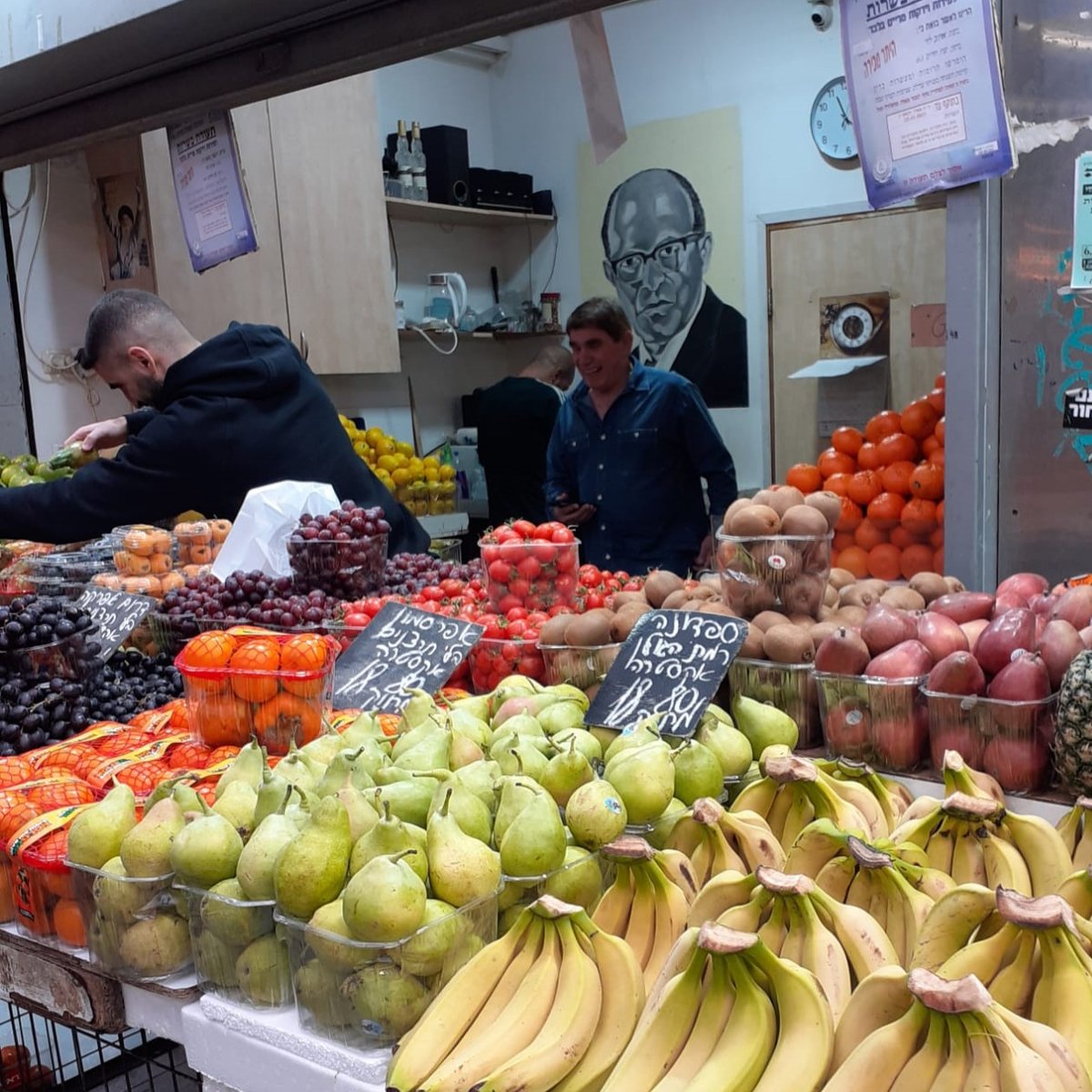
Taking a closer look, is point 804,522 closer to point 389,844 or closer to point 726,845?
point 726,845

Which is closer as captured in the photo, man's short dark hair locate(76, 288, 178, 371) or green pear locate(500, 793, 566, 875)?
green pear locate(500, 793, 566, 875)

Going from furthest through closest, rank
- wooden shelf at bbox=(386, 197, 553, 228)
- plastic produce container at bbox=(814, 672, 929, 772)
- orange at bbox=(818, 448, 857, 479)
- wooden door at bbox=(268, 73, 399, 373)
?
wooden shelf at bbox=(386, 197, 553, 228) → wooden door at bbox=(268, 73, 399, 373) → orange at bbox=(818, 448, 857, 479) → plastic produce container at bbox=(814, 672, 929, 772)

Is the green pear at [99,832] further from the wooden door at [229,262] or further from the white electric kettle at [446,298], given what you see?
the white electric kettle at [446,298]

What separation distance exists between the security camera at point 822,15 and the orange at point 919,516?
12.5ft

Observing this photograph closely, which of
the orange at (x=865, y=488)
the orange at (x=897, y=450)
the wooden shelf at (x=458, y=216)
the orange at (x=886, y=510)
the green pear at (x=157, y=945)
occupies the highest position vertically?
the wooden shelf at (x=458, y=216)

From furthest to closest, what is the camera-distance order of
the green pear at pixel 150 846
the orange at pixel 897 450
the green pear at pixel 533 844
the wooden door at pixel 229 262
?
the wooden door at pixel 229 262, the orange at pixel 897 450, the green pear at pixel 150 846, the green pear at pixel 533 844

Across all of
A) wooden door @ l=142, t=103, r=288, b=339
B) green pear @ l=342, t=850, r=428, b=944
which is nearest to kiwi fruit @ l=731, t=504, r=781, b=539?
green pear @ l=342, t=850, r=428, b=944

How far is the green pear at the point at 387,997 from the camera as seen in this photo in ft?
3.92

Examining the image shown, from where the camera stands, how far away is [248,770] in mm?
1577

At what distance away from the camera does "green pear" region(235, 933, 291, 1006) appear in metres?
1.33

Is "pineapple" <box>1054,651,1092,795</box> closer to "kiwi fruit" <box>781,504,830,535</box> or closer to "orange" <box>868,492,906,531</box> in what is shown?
"kiwi fruit" <box>781,504,830,535</box>

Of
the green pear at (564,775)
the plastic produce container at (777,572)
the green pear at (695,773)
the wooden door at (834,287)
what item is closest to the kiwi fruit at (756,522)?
the plastic produce container at (777,572)

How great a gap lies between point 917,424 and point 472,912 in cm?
273

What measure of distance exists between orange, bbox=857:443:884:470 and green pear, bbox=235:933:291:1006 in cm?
271
